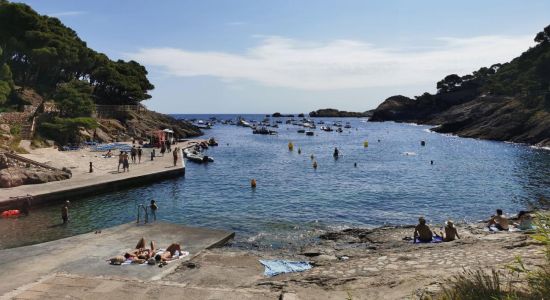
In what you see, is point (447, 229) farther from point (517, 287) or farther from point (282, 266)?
point (517, 287)

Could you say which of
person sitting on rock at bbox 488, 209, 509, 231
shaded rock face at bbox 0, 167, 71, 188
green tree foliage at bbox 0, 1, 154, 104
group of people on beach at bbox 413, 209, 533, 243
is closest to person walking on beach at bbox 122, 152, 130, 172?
shaded rock face at bbox 0, 167, 71, 188

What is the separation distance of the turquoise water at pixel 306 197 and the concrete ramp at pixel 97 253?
3122 millimetres

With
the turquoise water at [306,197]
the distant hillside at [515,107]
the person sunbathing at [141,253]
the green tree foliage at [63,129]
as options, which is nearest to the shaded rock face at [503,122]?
the distant hillside at [515,107]

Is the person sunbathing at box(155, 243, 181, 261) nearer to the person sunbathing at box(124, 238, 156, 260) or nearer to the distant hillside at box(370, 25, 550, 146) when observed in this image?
the person sunbathing at box(124, 238, 156, 260)

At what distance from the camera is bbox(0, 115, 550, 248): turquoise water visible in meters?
24.7

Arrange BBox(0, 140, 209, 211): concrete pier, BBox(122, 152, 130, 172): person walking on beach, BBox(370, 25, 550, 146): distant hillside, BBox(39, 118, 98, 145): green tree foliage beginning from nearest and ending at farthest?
BBox(0, 140, 209, 211): concrete pier < BBox(122, 152, 130, 172): person walking on beach < BBox(39, 118, 98, 145): green tree foliage < BBox(370, 25, 550, 146): distant hillside

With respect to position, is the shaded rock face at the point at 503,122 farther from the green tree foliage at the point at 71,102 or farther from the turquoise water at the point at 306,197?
the green tree foliage at the point at 71,102

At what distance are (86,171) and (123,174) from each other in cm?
360

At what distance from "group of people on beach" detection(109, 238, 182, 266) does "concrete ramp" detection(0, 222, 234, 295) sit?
0.31m

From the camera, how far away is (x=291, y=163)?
57.7 meters

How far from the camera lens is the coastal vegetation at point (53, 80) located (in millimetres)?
53500

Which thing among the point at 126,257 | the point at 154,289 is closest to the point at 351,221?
the point at 126,257

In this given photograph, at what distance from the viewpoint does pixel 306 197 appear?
1353 inches

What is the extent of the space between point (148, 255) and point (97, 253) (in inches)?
95.2
